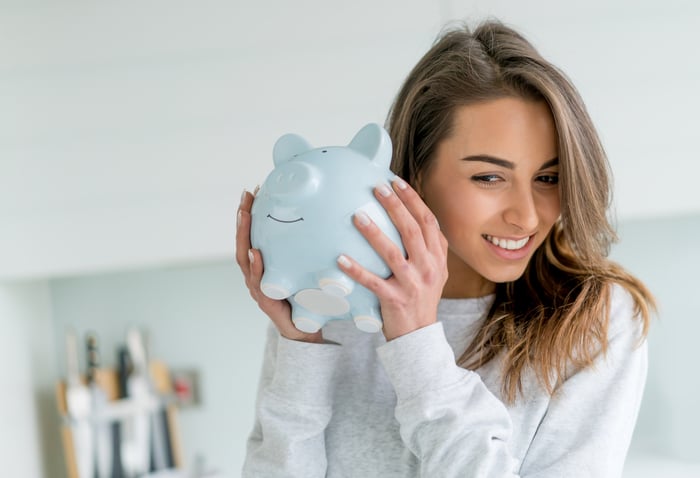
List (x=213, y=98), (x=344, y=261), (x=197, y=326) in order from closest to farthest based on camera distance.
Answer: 1. (x=344, y=261)
2. (x=213, y=98)
3. (x=197, y=326)

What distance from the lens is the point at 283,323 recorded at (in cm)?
94

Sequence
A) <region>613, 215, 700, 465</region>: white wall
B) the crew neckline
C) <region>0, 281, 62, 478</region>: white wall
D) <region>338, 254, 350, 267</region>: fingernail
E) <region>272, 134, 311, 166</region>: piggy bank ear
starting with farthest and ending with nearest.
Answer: <region>613, 215, 700, 465</region>: white wall → <region>0, 281, 62, 478</region>: white wall → the crew neckline → <region>272, 134, 311, 166</region>: piggy bank ear → <region>338, 254, 350, 267</region>: fingernail

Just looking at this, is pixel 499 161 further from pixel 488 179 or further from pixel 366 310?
pixel 366 310

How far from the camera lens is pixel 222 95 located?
1.70 meters

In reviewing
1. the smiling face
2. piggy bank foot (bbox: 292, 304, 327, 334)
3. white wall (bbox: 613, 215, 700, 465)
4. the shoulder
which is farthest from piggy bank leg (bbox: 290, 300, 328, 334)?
white wall (bbox: 613, 215, 700, 465)

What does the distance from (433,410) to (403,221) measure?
196 mm

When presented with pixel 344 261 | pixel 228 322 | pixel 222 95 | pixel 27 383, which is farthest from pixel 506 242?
pixel 27 383

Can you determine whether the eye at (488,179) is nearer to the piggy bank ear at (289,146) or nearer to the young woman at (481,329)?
the young woman at (481,329)

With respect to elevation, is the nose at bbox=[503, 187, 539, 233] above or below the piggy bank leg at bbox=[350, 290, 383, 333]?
above

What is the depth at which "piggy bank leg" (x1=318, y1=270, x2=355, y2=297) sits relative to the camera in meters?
0.82

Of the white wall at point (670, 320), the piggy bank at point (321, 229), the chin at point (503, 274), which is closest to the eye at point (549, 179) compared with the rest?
the chin at point (503, 274)

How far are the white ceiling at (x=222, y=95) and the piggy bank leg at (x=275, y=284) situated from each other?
866 millimetres

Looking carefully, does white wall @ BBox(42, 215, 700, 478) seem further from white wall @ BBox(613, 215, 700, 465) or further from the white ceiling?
the white ceiling

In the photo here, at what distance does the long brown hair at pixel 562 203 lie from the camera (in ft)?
3.17
